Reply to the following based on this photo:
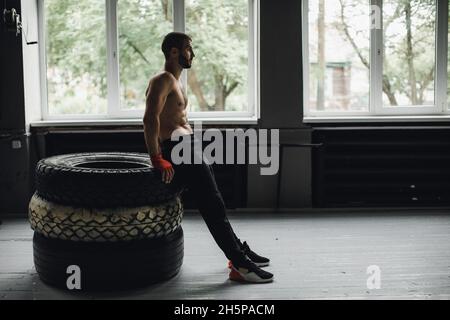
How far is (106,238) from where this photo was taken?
3096mm

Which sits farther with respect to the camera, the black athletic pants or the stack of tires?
the black athletic pants

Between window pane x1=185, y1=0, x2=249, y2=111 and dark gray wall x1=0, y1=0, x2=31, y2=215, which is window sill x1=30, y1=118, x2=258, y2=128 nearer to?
dark gray wall x1=0, y1=0, x2=31, y2=215

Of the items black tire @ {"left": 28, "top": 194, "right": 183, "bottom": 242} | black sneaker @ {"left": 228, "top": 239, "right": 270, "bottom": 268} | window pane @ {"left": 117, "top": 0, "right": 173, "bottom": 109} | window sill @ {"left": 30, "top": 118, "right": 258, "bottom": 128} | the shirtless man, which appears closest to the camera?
black tire @ {"left": 28, "top": 194, "right": 183, "bottom": 242}

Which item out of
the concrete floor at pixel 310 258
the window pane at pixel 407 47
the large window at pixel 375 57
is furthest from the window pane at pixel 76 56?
the window pane at pixel 407 47

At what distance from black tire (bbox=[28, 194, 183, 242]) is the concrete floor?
30 centimetres

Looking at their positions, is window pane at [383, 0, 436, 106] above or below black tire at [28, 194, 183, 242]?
above

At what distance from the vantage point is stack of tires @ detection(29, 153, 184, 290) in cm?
309

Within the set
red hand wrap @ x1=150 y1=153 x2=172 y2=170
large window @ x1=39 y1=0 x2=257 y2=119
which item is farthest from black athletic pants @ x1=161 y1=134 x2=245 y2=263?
large window @ x1=39 y1=0 x2=257 y2=119

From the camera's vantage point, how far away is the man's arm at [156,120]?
123 inches

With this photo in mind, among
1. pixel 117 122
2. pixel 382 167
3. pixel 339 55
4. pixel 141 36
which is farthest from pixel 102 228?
pixel 339 55
